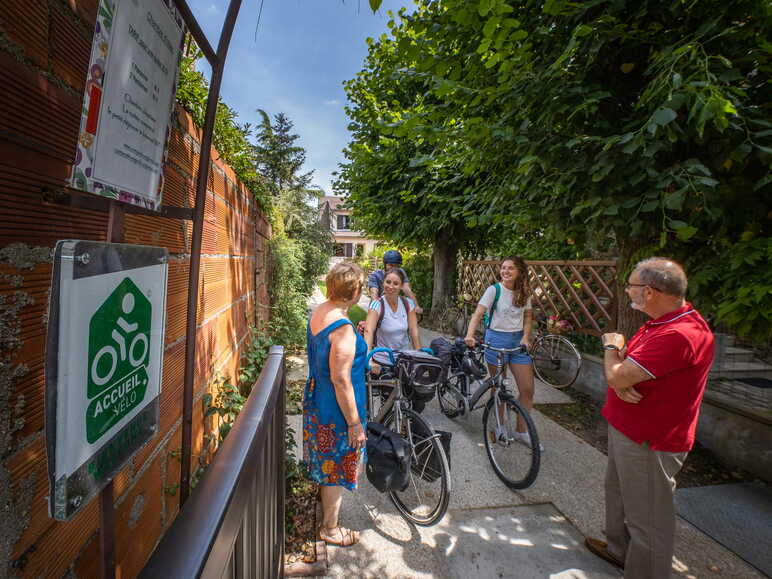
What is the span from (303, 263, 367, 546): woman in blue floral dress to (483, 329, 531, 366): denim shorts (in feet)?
6.33

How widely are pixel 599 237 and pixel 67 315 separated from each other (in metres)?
4.17

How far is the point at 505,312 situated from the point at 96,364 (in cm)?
358

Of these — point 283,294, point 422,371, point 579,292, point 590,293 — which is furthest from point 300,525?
point 579,292

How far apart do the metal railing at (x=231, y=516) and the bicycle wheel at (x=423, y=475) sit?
147 cm

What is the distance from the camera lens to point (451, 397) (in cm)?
464

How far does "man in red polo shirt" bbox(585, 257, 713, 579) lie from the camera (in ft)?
6.14

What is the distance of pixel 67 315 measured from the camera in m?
0.54

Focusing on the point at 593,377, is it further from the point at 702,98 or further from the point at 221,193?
the point at 221,193

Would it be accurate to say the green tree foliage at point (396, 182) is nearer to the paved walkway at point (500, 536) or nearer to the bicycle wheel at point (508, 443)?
the bicycle wheel at point (508, 443)

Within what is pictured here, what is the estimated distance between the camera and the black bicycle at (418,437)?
101 inches

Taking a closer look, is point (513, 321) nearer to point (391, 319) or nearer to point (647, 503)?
point (391, 319)

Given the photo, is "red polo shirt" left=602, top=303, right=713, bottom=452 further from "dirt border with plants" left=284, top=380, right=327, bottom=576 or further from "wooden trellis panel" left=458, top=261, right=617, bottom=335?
"wooden trellis panel" left=458, top=261, right=617, bottom=335

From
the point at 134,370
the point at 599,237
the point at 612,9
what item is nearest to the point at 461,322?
the point at 599,237

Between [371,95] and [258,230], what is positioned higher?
[371,95]
